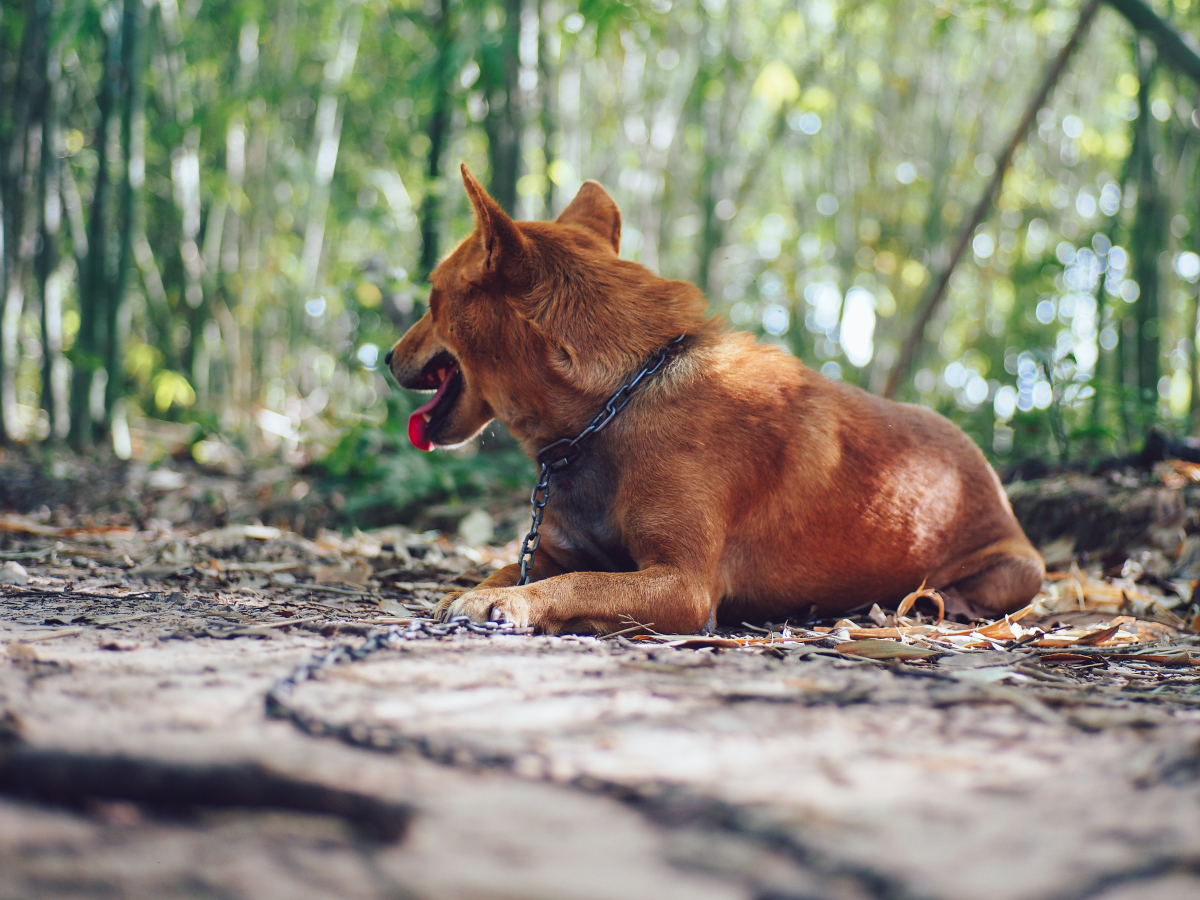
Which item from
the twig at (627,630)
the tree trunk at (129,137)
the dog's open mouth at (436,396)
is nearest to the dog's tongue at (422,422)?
the dog's open mouth at (436,396)

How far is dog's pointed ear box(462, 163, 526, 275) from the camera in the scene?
9.16 ft

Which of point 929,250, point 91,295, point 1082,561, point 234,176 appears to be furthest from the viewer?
point 929,250

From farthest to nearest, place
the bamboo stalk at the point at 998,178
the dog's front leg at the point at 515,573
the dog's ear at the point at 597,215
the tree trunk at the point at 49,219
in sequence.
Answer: the tree trunk at the point at 49,219
the bamboo stalk at the point at 998,178
the dog's ear at the point at 597,215
the dog's front leg at the point at 515,573

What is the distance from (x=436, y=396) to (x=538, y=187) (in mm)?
6071

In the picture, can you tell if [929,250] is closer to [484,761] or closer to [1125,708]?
[1125,708]

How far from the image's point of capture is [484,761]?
1236 millimetres

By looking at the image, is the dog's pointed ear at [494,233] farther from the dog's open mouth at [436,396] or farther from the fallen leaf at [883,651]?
the fallen leaf at [883,651]

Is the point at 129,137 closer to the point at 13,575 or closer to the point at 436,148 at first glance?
the point at 436,148

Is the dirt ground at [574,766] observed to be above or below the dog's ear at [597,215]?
below

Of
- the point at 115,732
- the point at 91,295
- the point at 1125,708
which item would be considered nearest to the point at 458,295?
the point at 115,732

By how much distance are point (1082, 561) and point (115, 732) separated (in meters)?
4.24

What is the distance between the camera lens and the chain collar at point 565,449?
2.83 meters

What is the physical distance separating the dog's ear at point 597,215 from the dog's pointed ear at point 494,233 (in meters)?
0.74

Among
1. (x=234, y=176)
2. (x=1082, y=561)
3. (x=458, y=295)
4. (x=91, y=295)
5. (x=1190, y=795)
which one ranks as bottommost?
(x=1082, y=561)
